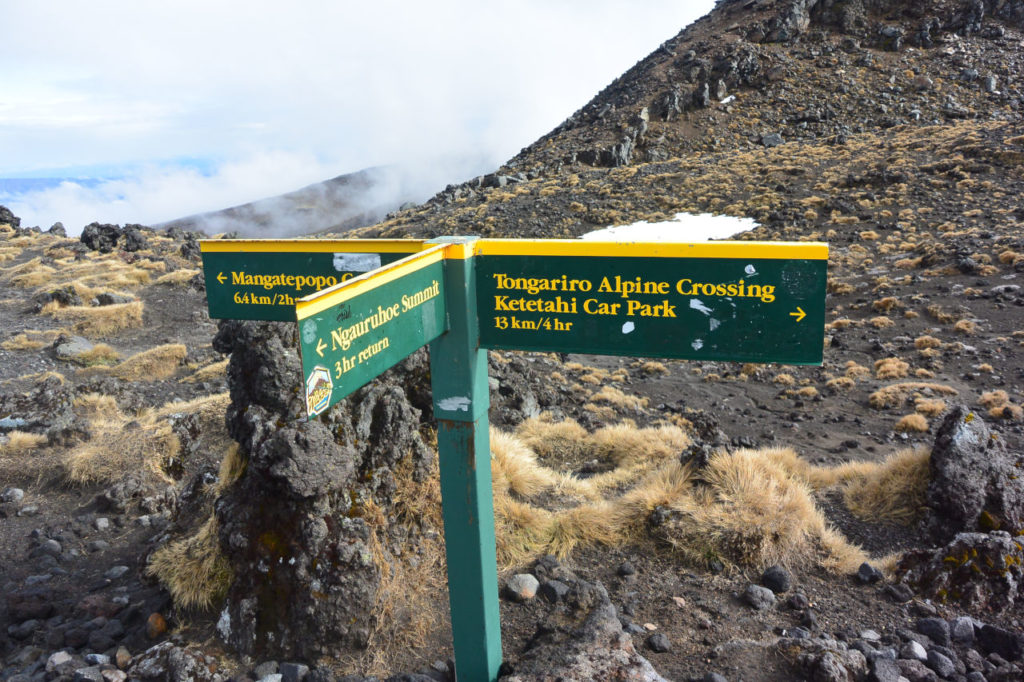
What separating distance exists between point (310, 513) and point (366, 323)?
242 centimetres

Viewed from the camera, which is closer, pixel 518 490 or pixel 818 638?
pixel 818 638

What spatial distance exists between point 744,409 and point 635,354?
10287 mm

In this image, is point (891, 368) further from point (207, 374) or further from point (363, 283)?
point (363, 283)

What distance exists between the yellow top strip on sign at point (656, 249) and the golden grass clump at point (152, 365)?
11515 millimetres

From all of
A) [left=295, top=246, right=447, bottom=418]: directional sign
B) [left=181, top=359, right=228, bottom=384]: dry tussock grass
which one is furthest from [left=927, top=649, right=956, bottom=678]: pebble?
[left=181, top=359, right=228, bottom=384]: dry tussock grass

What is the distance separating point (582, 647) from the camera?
12.0 feet

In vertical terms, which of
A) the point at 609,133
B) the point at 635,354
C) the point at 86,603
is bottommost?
the point at 86,603

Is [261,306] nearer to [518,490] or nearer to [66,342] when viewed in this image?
[518,490]

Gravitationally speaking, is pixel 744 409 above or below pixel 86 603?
below

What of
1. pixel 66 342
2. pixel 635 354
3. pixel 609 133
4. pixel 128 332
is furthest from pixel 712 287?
pixel 609 133

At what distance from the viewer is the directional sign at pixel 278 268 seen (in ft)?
10.3

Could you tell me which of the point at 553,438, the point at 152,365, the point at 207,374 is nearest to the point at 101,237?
the point at 152,365

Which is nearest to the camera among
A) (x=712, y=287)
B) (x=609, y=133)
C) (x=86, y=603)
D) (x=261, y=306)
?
(x=712, y=287)

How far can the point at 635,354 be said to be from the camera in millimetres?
2902
